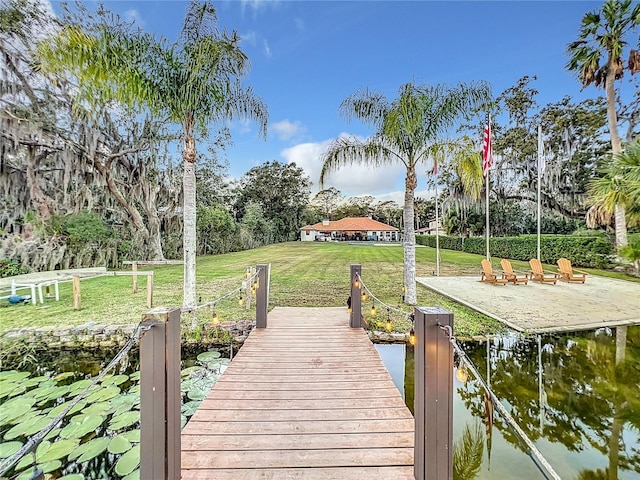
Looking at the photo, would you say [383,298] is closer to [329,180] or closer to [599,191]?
[329,180]

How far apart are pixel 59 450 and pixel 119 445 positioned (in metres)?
0.46

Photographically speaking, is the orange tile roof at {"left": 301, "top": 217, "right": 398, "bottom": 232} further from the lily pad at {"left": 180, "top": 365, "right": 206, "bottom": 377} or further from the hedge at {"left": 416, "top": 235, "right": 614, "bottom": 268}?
the lily pad at {"left": 180, "top": 365, "right": 206, "bottom": 377}

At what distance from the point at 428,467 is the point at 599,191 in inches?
431

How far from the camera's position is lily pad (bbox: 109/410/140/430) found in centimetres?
284

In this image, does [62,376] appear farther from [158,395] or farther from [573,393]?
[573,393]

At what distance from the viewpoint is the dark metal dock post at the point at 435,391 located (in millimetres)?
1711

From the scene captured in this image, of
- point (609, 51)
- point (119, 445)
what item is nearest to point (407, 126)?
point (119, 445)

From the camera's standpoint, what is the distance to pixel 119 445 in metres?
2.61

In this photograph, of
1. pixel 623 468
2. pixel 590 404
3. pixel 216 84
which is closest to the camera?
pixel 623 468

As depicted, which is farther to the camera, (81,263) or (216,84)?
(81,263)

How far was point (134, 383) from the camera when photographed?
12.3ft

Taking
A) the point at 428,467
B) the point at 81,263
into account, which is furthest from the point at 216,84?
the point at 81,263

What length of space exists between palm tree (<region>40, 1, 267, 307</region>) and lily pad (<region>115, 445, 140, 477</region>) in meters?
3.29

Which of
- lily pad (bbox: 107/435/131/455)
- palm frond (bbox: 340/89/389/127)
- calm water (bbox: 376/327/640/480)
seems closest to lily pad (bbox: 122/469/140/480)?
lily pad (bbox: 107/435/131/455)
